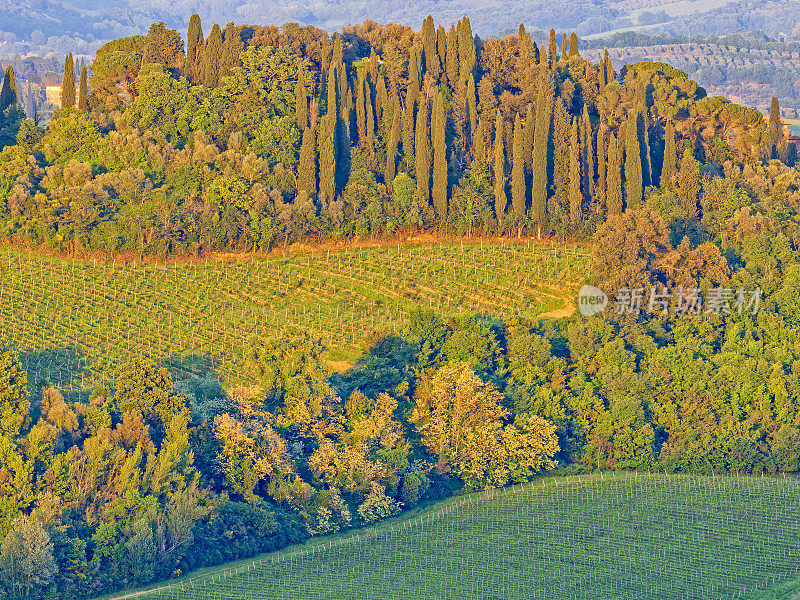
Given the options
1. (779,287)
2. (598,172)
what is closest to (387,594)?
(779,287)

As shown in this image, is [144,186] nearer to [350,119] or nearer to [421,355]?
[350,119]

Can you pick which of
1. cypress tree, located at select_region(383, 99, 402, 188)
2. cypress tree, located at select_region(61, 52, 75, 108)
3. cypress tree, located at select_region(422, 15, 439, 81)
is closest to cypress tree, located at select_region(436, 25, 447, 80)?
cypress tree, located at select_region(422, 15, 439, 81)

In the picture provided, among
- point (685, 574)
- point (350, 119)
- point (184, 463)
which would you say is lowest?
point (685, 574)

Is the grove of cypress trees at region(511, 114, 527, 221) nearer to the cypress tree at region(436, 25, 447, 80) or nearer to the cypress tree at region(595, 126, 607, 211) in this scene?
the cypress tree at region(595, 126, 607, 211)

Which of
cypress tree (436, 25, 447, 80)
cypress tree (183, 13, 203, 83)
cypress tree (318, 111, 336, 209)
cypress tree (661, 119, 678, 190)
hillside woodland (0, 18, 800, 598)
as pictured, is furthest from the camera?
cypress tree (436, 25, 447, 80)

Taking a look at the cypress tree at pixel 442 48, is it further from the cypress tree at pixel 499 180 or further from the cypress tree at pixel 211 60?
the cypress tree at pixel 211 60

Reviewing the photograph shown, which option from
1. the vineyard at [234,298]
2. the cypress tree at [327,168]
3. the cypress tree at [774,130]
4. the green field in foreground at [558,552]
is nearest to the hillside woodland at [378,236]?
the cypress tree at [327,168]
